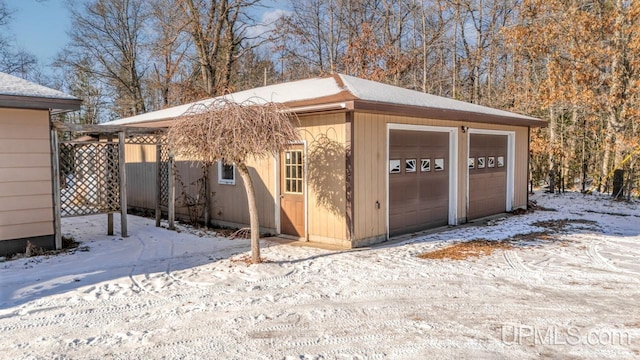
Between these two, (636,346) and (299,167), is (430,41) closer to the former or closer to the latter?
(299,167)

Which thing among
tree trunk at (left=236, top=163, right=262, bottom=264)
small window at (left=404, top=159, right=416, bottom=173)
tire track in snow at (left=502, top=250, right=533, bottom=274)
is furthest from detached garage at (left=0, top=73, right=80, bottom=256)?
tire track in snow at (left=502, top=250, right=533, bottom=274)

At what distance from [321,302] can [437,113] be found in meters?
5.01

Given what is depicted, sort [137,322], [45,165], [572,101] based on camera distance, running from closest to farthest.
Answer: [137,322] < [45,165] < [572,101]

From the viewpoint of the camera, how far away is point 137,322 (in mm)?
3994

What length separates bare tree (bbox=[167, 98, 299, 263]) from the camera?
531 centimetres

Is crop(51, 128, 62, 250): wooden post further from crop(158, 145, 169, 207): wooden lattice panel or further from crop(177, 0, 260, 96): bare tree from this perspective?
crop(177, 0, 260, 96): bare tree

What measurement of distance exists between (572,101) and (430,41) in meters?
8.37

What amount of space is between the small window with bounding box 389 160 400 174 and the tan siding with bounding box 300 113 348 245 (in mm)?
1210

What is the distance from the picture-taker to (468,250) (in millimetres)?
6898

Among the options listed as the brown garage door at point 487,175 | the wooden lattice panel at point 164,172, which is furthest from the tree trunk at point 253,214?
the brown garage door at point 487,175

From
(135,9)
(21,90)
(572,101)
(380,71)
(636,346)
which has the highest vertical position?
(135,9)

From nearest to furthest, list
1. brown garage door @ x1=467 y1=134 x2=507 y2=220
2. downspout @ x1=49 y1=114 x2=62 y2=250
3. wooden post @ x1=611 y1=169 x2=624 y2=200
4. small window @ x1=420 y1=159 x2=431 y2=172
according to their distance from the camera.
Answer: downspout @ x1=49 y1=114 x2=62 y2=250, small window @ x1=420 y1=159 x2=431 y2=172, brown garage door @ x1=467 y1=134 x2=507 y2=220, wooden post @ x1=611 y1=169 x2=624 y2=200

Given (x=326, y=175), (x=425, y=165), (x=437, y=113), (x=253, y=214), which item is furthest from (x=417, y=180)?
(x=253, y=214)

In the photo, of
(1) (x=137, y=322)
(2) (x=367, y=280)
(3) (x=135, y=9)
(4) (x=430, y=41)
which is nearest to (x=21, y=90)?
(1) (x=137, y=322)
